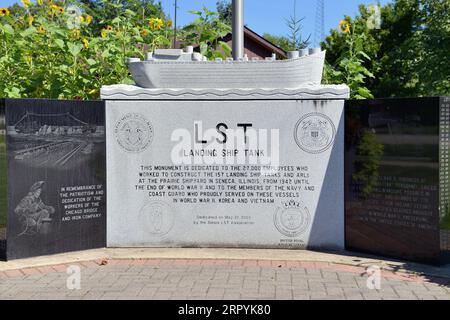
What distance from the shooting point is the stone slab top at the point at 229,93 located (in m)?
8.00

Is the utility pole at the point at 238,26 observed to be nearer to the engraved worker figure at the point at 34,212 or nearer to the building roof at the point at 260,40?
the engraved worker figure at the point at 34,212

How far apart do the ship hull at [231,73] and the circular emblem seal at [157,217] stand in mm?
1756

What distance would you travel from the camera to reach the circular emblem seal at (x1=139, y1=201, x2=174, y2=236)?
8.26 m

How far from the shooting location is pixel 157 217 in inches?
326

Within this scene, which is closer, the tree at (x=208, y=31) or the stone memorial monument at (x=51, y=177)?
the stone memorial monument at (x=51, y=177)

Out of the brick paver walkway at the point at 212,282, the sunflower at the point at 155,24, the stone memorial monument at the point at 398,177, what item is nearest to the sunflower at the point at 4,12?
the sunflower at the point at 155,24

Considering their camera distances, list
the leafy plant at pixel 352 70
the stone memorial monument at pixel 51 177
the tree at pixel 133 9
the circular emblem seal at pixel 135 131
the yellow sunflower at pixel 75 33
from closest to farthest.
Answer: the stone memorial monument at pixel 51 177, the circular emblem seal at pixel 135 131, the leafy plant at pixel 352 70, the yellow sunflower at pixel 75 33, the tree at pixel 133 9

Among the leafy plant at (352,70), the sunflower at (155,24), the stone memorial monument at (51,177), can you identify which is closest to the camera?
the stone memorial monument at (51,177)

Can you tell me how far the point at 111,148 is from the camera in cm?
830

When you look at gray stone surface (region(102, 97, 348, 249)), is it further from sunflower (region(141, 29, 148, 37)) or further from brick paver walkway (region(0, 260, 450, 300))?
sunflower (region(141, 29, 148, 37))

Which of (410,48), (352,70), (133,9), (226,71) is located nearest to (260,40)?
(410,48)

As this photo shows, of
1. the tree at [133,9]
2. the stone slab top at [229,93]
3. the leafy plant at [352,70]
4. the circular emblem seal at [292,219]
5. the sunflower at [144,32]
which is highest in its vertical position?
the tree at [133,9]

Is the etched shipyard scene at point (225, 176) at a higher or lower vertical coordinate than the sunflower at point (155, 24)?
lower

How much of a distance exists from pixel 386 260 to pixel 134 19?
6.98m
